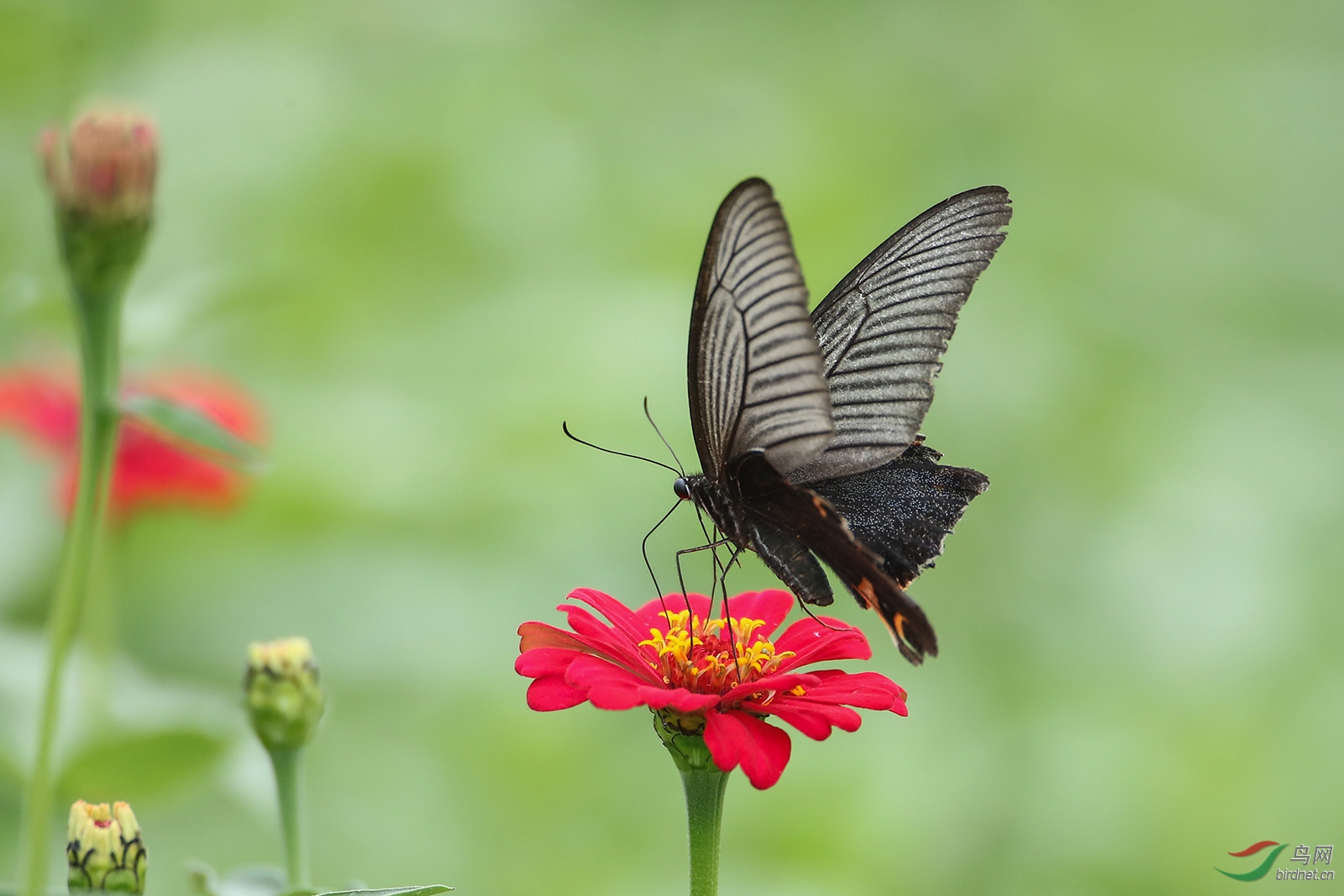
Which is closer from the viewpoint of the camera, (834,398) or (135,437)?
(834,398)

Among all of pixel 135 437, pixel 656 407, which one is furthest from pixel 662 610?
pixel 656 407

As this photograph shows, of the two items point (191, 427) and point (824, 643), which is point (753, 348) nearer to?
point (824, 643)

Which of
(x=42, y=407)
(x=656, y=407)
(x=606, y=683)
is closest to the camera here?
(x=606, y=683)

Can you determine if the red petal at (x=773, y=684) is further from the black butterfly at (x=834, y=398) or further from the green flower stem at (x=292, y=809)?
the green flower stem at (x=292, y=809)

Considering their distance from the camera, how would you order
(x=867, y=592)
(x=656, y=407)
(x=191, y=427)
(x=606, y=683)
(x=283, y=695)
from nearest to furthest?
(x=191, y=427), (x=606, y=683), (x=283, y=695), (x=867, y=592), (x=656, y=407)

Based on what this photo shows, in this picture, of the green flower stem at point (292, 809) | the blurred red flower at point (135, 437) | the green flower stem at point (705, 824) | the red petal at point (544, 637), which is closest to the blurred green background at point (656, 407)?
the blurred red flower at point (135, 437)

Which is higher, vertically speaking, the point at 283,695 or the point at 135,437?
the point at 135,437

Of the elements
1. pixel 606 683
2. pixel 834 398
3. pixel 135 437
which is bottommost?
pixel 606 683
